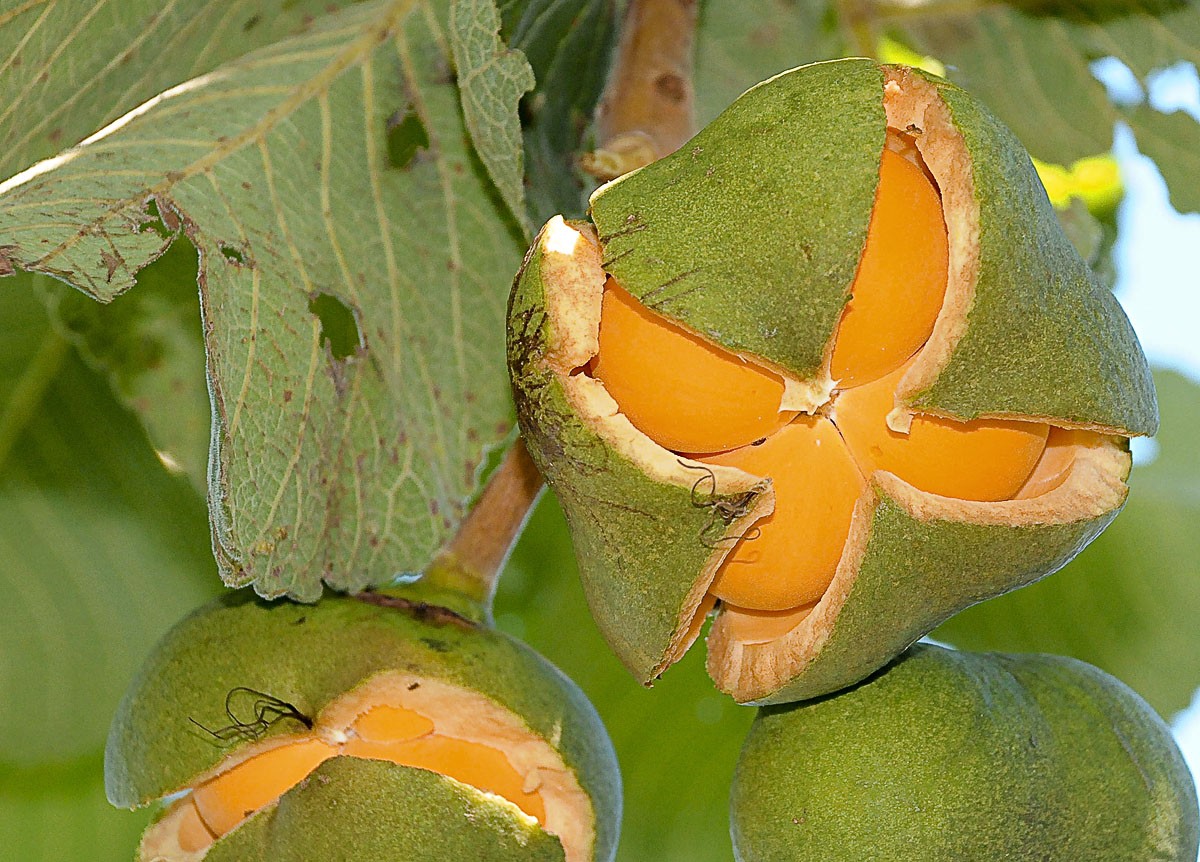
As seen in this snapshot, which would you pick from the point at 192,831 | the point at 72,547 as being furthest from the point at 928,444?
the point at 72,547

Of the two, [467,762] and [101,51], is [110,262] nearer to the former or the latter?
[101,51]

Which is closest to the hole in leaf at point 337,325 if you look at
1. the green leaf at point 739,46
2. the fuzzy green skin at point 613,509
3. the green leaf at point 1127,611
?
the fuzzy green skin at point 613,509

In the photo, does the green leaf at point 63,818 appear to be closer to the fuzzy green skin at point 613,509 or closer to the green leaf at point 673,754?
the green leaf at point 673,754

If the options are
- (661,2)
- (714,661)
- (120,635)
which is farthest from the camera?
(120,635)

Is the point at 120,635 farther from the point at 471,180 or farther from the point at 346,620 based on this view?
the point at 471,180

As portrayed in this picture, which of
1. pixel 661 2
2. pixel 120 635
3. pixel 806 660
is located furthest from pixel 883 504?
pixel 120 635

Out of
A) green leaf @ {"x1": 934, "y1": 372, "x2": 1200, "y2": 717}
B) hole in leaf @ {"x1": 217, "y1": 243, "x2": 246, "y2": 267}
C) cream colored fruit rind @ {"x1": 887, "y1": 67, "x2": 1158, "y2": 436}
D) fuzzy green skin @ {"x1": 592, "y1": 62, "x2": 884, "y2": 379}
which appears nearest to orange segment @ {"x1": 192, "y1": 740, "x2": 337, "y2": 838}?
hole in leaf @ {"x1": 217, "y1": 243, "x2": 246, "y2": 267}
